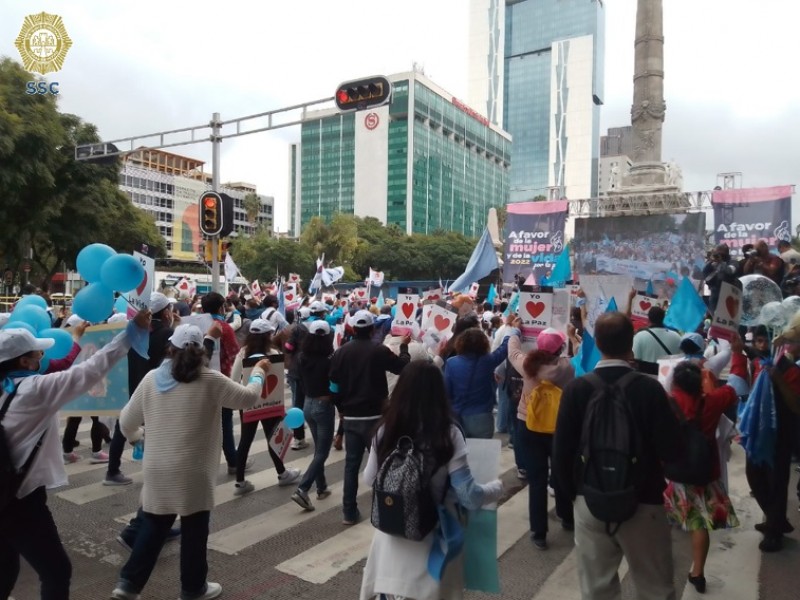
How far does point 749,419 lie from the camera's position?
5.00 m

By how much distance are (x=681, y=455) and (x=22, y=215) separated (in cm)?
2703

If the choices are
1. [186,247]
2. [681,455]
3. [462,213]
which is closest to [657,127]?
[681,455]

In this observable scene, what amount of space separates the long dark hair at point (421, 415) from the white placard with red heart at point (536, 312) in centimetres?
351

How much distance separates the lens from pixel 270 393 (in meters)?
6.14

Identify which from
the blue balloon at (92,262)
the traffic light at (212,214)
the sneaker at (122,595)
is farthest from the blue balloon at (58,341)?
the traffic light at (212,214)

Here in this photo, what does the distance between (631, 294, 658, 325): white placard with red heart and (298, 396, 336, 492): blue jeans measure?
3360mm

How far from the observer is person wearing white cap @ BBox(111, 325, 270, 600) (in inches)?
149

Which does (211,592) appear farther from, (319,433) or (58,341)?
(319,433)

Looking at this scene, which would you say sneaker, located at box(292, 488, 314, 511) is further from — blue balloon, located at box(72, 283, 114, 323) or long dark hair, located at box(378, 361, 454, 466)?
long dark hair, located at box(378, 361, 454, 466)

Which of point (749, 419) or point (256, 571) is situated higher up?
point (749, 419)

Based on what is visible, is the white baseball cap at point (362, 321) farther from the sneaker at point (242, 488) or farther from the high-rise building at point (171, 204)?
the high-rise building at point (171, 204)

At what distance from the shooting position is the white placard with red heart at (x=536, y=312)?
6.26 meters

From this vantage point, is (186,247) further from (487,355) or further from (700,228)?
(487,355)

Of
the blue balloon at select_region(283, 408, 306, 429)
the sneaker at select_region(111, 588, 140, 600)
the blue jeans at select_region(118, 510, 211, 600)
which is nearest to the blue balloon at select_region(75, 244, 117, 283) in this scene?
the blue jeans at select_region(118, 510, 211, 600)
